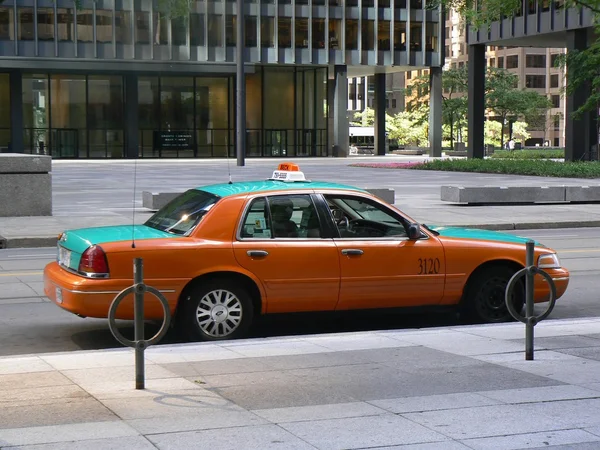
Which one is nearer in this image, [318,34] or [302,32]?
[302,32]

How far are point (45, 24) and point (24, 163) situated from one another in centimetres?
4974

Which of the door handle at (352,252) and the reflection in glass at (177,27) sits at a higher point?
the reflection in glass at (177,27)

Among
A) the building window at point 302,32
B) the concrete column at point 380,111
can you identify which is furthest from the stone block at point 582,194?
the concrete column at point 380,111

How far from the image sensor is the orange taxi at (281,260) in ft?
31.3

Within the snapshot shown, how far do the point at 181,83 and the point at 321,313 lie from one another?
66.1 m

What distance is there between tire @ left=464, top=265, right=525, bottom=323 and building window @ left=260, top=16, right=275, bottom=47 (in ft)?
220

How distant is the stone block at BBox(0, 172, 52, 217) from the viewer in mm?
22266

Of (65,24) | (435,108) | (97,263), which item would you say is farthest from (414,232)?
(435,108)

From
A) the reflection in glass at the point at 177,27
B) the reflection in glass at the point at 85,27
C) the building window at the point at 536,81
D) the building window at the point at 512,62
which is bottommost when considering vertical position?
the reflection in glass at the point at 177,27

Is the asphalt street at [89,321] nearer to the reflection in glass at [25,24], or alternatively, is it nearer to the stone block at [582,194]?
the stone block at [582,194]

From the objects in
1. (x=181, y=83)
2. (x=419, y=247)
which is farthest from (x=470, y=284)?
(x=181, y=83)

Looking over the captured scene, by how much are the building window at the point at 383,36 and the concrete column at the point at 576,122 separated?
80.5 ft

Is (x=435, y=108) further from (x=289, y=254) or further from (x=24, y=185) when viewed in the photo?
(x=289, y=254)

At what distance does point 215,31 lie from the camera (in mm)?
73750
